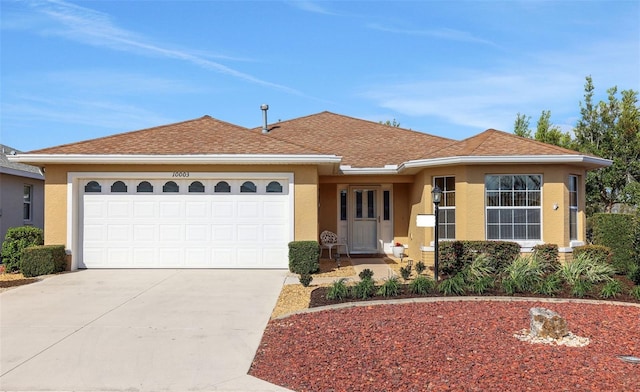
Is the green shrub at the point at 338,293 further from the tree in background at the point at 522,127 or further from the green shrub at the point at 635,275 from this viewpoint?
the tree in background at the point at 522,127

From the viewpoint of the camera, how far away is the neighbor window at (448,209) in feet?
40.8

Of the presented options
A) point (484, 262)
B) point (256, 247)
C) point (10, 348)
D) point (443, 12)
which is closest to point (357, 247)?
point (256, 247)

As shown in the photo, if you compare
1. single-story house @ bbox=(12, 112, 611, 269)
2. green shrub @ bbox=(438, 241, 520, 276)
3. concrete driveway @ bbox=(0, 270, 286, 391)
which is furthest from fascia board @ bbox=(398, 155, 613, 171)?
concrete driveway @ bbox=(0, 270, 286, 391)

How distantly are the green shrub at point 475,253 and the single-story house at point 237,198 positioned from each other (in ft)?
3.35

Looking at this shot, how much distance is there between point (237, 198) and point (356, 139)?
6996 millimetres

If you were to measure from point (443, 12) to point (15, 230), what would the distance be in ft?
38.8

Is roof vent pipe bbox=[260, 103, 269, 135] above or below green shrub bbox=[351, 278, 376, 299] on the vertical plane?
above

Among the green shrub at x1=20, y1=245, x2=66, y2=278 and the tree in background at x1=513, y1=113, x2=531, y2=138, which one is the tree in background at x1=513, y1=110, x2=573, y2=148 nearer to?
the tree in background at x1=513, y1=113, x2=531, y2=138

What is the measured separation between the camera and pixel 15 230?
11.9 m

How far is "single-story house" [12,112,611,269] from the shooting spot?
11898mm

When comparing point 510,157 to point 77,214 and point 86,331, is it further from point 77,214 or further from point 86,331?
point 77,214

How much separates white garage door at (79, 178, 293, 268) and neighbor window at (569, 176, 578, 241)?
7384mm

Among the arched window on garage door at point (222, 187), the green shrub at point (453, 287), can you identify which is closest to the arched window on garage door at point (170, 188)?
the arched window on garage door at point (222, 187)

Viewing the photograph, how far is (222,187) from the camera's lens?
12.3m
